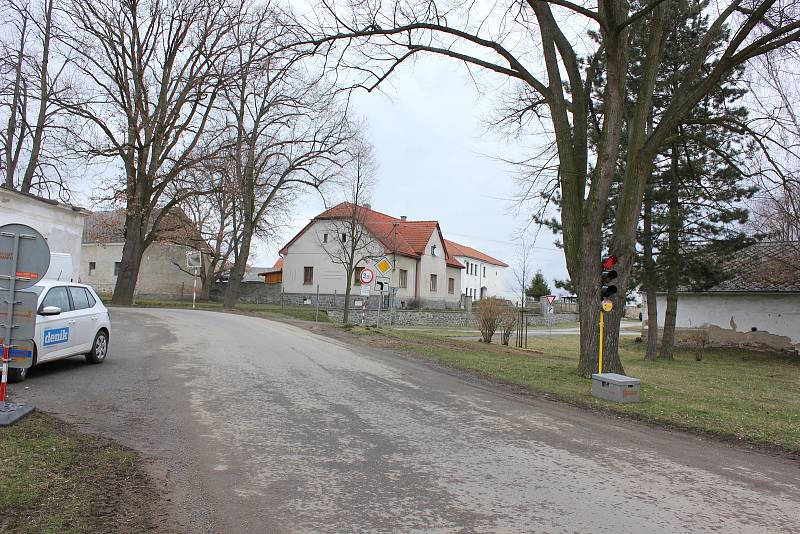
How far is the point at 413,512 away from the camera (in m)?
4.46

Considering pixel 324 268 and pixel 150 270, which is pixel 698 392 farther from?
pixel 150 270

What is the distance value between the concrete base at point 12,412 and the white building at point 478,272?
6083 centimetres

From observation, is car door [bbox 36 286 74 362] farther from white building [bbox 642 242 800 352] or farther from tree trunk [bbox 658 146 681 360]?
white building [bbox 642 242 800 352]

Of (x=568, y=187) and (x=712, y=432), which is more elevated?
(x=568, y=187)

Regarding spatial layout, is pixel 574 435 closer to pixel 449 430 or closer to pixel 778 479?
pixel 449 430

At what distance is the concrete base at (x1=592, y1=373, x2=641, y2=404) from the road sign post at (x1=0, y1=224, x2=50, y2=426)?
28.2ft

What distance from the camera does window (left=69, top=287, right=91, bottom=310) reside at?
10527mm

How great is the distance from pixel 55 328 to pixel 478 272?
70747 mm

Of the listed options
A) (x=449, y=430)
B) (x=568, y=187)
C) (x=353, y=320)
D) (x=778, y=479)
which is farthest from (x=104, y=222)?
(x=778, y=479)

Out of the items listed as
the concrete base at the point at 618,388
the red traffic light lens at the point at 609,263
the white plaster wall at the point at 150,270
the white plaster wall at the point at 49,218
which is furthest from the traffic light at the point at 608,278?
the white plaster wall at the point at 150,270

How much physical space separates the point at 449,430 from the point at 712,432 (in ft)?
12.5

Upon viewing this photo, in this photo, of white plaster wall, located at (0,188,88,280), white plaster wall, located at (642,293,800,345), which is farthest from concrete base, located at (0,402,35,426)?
white plaster wall, located at (642,293,800,345)

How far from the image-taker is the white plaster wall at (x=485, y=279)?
73312mm

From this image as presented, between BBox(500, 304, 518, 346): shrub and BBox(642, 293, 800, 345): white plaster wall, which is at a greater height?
BBox(642, 293, 800, 345): white plaster wall
